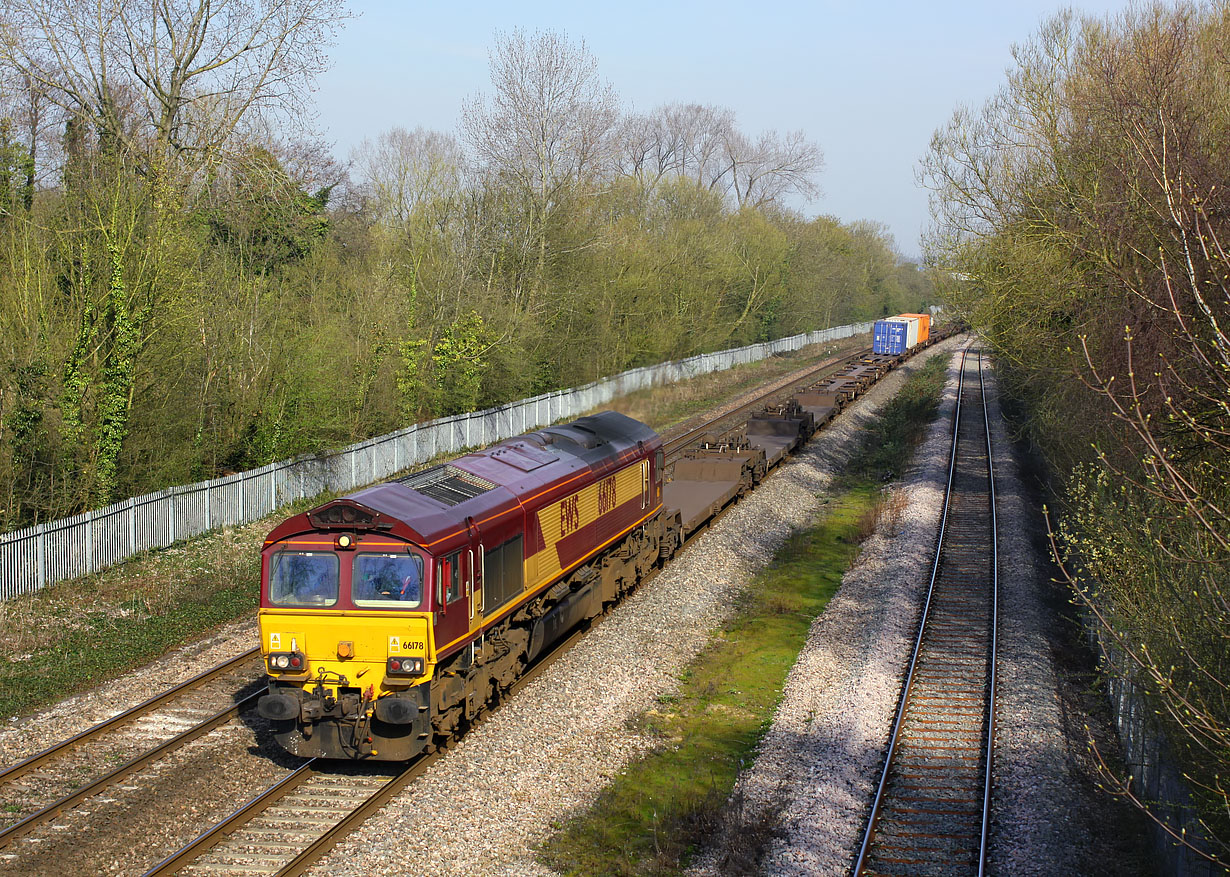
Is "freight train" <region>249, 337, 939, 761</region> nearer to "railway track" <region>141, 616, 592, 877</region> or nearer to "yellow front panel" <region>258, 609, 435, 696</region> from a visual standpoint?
"yellow front panel" <region>258, 609, 435, 696</region>

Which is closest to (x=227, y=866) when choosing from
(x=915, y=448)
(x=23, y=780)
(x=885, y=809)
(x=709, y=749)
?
(x=23, y=780)

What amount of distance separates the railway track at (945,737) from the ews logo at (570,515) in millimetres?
5174

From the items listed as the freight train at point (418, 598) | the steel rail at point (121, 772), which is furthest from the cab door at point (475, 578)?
the steel rail at point (121, 772)

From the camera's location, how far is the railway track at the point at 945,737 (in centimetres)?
959

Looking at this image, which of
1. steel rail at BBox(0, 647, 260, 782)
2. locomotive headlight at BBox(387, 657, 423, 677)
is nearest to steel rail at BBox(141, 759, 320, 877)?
locomotive headlight at BBox(387, 657, 423, 677)

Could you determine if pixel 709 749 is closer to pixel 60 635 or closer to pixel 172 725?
pixel 172 725

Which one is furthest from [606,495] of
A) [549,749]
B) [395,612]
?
[395,612]

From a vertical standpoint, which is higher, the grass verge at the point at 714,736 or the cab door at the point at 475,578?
the cab door at the point at 475,578

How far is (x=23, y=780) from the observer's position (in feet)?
35.2

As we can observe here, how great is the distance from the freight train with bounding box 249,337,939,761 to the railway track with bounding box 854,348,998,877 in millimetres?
4708

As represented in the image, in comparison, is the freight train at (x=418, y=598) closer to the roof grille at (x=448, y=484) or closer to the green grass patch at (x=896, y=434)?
the roof grille at (x=448, y=484)

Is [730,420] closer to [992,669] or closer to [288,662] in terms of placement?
[992,669]

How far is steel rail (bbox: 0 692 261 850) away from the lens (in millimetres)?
9578

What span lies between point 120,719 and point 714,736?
7365 mm
